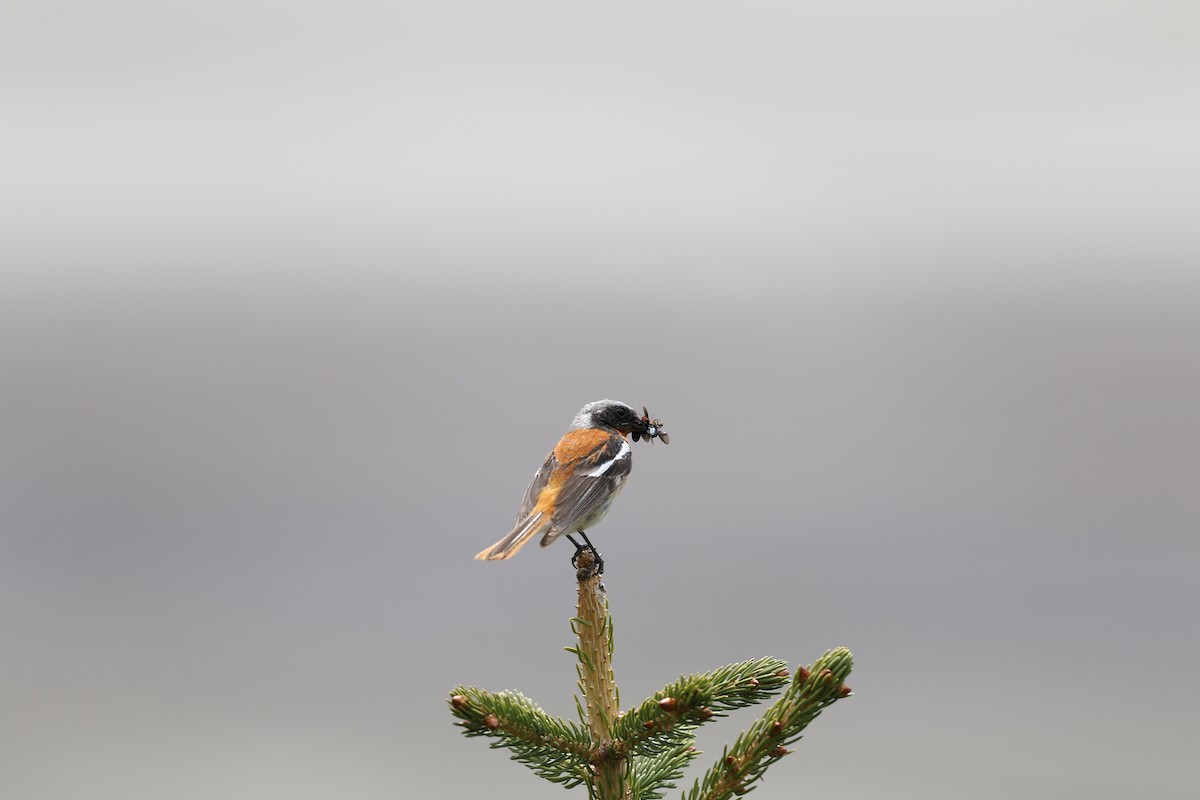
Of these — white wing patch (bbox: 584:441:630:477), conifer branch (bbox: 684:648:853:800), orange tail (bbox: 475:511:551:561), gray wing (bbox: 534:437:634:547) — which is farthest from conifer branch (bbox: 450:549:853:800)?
white wing patch (bbox: 584:441:630:477)

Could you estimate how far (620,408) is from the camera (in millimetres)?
2500

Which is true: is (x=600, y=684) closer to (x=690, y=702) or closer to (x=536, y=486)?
(x=690, y=702)

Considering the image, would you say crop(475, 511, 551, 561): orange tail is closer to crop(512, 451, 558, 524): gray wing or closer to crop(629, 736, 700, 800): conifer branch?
crop(512, 451, 558, 524): gray wing

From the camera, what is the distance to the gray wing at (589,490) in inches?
84.7

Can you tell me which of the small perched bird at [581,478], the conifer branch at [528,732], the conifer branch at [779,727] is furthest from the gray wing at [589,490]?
the conifer branch at [779,727]

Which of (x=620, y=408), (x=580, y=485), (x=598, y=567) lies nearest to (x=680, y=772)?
(x=598, y=567)

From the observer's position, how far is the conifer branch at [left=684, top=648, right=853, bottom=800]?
4.86ft

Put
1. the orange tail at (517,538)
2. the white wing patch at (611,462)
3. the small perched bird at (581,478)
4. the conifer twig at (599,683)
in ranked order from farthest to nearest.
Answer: the white wing patch at (611,462)
the small perched bird at (581,478)
the orange tail at (517,538)
the conifer twig at (599,683)

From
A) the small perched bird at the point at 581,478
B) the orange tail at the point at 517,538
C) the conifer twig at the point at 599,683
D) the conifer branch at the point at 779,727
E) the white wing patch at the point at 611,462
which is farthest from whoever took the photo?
the white wing patch at the point at 611,462

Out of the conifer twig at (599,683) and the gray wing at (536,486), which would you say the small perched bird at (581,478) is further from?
the conifer twig at (599,683)

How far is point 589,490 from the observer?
2.23 metres

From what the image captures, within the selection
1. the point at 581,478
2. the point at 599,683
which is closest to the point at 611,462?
the point at 581,478

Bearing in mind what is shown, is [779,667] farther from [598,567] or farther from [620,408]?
[620,408]

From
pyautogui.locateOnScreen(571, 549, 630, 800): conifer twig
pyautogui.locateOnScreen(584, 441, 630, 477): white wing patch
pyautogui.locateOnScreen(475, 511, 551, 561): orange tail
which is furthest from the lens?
pyautogui.locateOnScreen(584, 441, 630, 477): white wing patch
